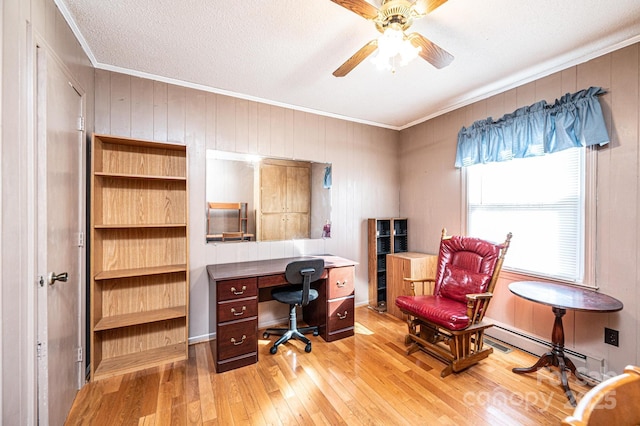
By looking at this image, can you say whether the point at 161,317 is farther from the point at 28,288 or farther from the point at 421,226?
the point at 421,226

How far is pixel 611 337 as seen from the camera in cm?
203

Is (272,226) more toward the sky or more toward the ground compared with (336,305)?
more toward the sky

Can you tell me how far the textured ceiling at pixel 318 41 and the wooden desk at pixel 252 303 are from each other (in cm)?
180

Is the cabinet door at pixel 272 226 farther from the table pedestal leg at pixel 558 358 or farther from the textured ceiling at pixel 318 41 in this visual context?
the table pedestal leg at pixel 558 358

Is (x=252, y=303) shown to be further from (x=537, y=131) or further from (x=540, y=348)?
(x=537, y=131)

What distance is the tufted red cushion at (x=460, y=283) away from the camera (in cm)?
238

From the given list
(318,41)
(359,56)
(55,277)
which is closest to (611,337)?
(359,56)

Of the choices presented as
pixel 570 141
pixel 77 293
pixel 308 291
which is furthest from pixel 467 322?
pixel 77 293

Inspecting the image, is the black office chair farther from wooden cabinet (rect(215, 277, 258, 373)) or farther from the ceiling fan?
the ceiling fan

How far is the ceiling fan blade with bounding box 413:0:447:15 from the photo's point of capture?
1349 mm

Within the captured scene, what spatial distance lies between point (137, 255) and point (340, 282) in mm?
1915

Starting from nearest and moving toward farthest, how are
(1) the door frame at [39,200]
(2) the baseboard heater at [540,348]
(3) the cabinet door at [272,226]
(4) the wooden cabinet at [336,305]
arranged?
1. (1) the door frame at [39,200]
2. (2) the baseboard heater at [540,348]
3. (4) the wooden cabinet at [336,305]
4. (3) the cabinet door at [272,226]

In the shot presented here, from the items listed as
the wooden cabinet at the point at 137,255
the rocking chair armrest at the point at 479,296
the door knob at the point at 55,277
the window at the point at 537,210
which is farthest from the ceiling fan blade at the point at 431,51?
the door knob at the point at 55,277

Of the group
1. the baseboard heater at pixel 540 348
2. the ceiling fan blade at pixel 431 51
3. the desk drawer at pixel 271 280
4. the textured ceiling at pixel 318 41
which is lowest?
the baseboard heater at pixel 540 348
